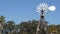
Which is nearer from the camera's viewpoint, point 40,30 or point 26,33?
point 40,30

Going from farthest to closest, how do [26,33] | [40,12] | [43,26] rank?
1. [26,33]
2. [40,12]
3. [43,26]

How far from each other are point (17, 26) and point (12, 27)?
4.46m

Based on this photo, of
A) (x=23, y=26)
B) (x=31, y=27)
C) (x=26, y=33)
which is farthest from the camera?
(x=23, y=26)

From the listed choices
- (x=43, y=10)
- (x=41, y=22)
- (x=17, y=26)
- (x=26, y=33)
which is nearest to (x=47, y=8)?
(x=43, y=10)

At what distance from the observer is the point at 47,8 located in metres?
19.5

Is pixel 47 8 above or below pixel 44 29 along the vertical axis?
above

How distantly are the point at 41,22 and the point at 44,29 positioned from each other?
0.49 m

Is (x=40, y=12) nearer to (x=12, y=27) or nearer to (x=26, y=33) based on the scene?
(x=26, y=33)

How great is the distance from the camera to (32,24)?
10950 centimetres

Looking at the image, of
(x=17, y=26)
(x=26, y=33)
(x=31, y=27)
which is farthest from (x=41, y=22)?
(x=17, y=26)

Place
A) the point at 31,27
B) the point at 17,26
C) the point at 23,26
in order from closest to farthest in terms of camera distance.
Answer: the point at 31,27
the point at 23,26
the point at 17,26

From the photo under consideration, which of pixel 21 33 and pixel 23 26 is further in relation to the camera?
pixel 23 26

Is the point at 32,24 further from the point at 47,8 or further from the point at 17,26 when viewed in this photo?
the point at 47,8

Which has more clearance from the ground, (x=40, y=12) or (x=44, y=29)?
(x=40, y=12)
